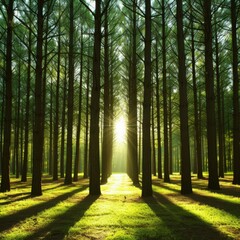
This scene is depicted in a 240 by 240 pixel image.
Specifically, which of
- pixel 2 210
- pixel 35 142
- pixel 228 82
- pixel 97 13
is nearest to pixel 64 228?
pixel 2 210

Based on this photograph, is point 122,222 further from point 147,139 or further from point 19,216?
point 147,139

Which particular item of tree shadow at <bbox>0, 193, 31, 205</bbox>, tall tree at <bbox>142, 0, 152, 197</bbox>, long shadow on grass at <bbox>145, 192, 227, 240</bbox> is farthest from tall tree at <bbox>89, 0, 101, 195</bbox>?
long shadow on grass at <bbox>145, 192, 227, 240</bbox>

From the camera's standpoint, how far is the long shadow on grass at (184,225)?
455cm

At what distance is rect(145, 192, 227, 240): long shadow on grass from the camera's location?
455 cm

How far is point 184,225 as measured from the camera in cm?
531

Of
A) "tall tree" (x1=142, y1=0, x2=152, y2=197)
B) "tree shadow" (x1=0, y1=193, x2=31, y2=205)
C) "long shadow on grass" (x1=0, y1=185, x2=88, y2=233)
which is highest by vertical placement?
"tall tree" (x1=142, y1=0, x2=152, y2=197)

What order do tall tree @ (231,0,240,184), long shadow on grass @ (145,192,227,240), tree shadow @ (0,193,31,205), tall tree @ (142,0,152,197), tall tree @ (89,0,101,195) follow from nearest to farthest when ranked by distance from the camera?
long shadow on grass @ (145,192,227,240), tree shadow @ (0,193,31,205), tall tree @ (142,0,152,197), tall tree @ (89,0,101,195), tall tree @ (231,0,240,184)

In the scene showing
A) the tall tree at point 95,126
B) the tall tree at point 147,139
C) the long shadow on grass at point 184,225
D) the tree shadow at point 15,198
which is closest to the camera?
the long shadow on grass at point 184,225

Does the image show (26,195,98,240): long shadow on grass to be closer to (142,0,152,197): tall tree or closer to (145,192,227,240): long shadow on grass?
(145,192,227,240): long shadow on grass

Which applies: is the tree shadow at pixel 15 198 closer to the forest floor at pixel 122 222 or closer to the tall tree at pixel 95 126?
the forest floor at pixel 122 222

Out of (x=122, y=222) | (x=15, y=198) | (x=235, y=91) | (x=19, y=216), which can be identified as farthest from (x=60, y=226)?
(x=235, y=91)

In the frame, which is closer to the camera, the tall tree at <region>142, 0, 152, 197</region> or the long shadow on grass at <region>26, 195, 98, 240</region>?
the long shadow on grass at <region>26, 195, 98, 240</region>

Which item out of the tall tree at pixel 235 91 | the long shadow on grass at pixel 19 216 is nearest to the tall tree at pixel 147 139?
the long shadow on grass at pixel 19 216

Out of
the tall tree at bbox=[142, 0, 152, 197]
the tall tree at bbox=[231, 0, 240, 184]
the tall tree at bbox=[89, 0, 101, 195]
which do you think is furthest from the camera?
the tall tree at bbox=[231, 0, 240, 184]
